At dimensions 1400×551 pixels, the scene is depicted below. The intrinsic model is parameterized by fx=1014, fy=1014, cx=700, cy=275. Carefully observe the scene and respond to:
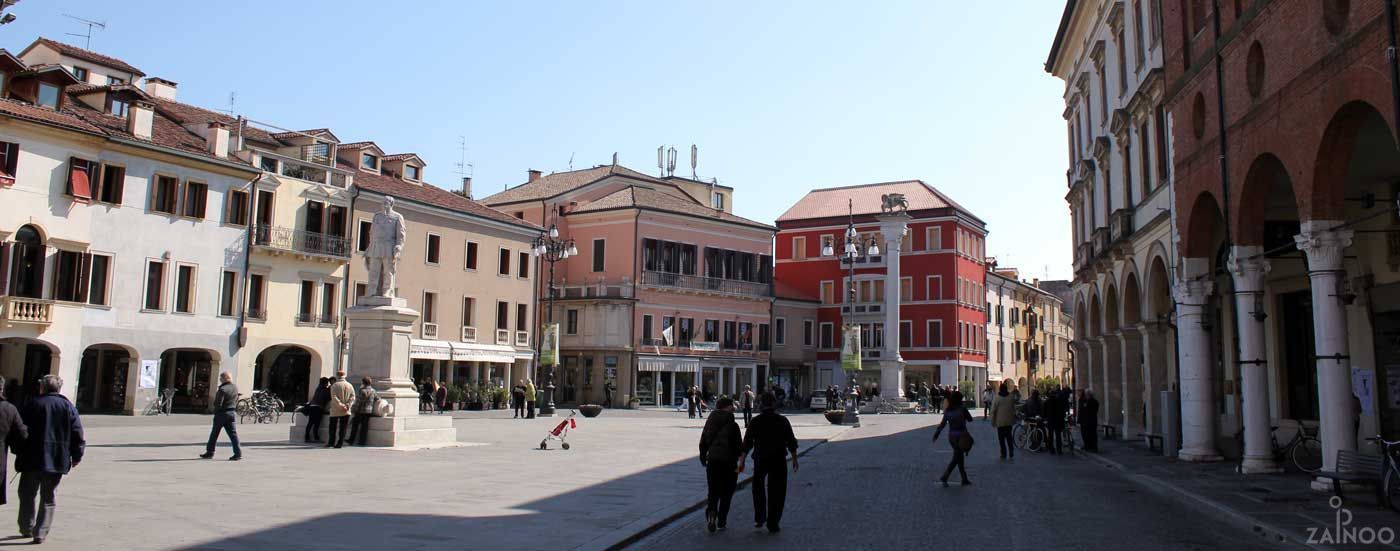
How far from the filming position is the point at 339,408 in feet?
64.1

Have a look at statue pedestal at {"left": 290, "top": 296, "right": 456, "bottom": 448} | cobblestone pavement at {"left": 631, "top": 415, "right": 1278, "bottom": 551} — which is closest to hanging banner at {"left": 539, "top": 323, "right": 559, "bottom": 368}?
statue pedestal at {"left": 290, "top": 296, "right": 456, "bottom": 448}

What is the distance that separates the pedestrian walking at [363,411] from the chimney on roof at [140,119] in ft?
65.4

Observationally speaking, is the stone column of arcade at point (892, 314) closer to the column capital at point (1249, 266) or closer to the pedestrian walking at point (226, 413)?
the column capital at point (1249, 266)

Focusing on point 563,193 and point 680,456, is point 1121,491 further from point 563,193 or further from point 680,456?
point 563,193

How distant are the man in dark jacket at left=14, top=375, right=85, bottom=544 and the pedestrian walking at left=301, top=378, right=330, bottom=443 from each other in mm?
11634

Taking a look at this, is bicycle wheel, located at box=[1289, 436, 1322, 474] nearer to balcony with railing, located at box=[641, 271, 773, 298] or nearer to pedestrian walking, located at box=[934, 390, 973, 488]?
pedestrian walking, located at box=[934, 390, 973, 488]

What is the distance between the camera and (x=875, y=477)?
58.3 ft

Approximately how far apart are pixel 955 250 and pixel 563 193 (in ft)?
86.7

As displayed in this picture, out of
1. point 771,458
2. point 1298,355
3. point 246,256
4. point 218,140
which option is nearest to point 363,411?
point 771,458

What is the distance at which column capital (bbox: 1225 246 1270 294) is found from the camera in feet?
54.7

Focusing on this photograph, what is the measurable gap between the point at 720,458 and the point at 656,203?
48.3 metres

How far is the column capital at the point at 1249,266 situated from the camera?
16688mm

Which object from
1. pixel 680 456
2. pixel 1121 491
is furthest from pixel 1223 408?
pixel 680 456

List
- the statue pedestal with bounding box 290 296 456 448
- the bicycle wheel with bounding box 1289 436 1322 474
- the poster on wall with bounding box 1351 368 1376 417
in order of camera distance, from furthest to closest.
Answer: the statue pedestal with bounding box 290 296 456 448 < the bicycle wheel with bounding box 1289 436 1322 474 < the poster on wall with bounding box 1351 368 1376 417
